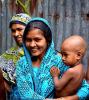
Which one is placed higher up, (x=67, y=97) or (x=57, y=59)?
(x=57, y=59)

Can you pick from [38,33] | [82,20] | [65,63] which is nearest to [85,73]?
[65,63]

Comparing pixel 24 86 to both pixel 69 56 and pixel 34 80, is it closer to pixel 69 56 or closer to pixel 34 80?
pixel 34 80

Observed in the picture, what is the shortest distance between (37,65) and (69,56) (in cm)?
36

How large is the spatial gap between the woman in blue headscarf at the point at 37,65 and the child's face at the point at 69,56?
136 mm

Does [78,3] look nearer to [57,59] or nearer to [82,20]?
[82,20]

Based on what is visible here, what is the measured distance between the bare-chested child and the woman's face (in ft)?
0.70

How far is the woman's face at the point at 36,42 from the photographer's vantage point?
3.95m

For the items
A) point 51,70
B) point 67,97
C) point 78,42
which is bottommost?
point 67,97

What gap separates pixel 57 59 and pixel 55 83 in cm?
27

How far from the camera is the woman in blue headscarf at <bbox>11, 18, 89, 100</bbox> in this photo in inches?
155

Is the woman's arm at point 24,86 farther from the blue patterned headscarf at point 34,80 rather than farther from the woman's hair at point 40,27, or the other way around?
the woman's hair at point 40,27

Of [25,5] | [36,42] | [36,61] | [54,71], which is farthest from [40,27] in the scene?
[25,5]

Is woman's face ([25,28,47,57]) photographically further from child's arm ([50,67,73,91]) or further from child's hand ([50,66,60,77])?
child's arm ([50,67,73,91])

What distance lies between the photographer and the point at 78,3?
6059 millimetres
